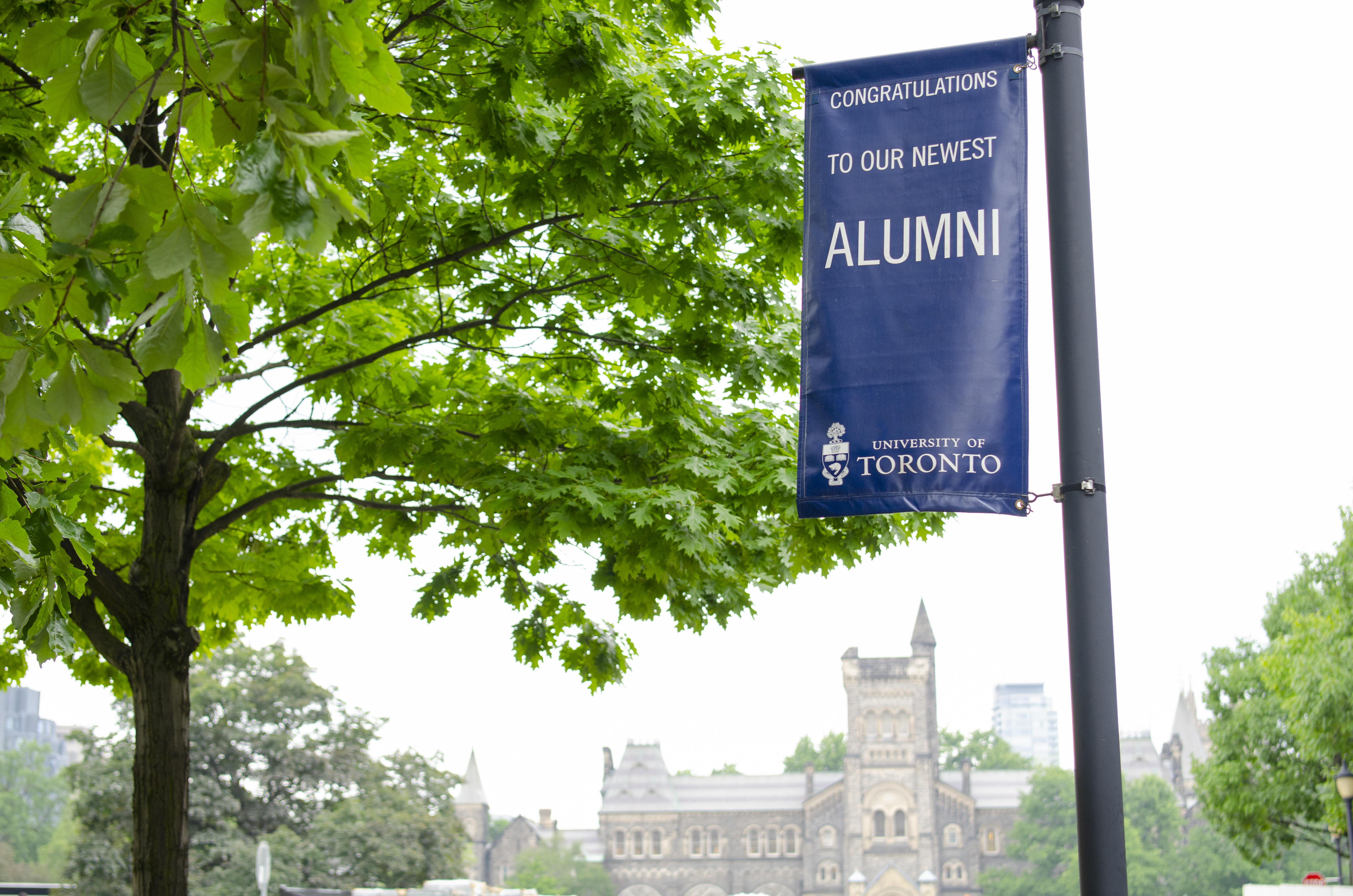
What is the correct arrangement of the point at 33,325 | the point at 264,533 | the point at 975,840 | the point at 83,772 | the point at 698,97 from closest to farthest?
the point at 33,325 < the point at 698,97 < the point at 264,533 < the point at 83,772 < the point at 975,840

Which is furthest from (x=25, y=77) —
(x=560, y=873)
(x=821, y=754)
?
(x=821, y=754)

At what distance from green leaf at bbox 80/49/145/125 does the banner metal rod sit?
2.97 metres

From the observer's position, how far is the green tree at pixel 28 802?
100375mm

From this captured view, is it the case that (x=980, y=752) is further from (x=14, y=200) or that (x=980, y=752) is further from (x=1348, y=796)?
(x=14, y=200)

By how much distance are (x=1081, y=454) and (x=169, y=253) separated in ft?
9.60

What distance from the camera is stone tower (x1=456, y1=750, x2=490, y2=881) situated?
358ft

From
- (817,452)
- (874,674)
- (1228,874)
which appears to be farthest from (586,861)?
(817,452)

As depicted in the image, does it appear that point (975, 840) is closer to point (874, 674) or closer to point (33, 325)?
point (874, 674)

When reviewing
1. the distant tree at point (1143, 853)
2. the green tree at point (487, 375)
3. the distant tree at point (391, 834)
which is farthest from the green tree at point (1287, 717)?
the distant tree at point (1143, 853)

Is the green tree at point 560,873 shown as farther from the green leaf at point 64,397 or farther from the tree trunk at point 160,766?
the green leaf at point 64,397

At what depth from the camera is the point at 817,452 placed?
4.52 m

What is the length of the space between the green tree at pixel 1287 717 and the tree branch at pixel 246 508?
858 inches

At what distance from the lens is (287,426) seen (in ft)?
32.6

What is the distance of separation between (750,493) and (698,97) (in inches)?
106
